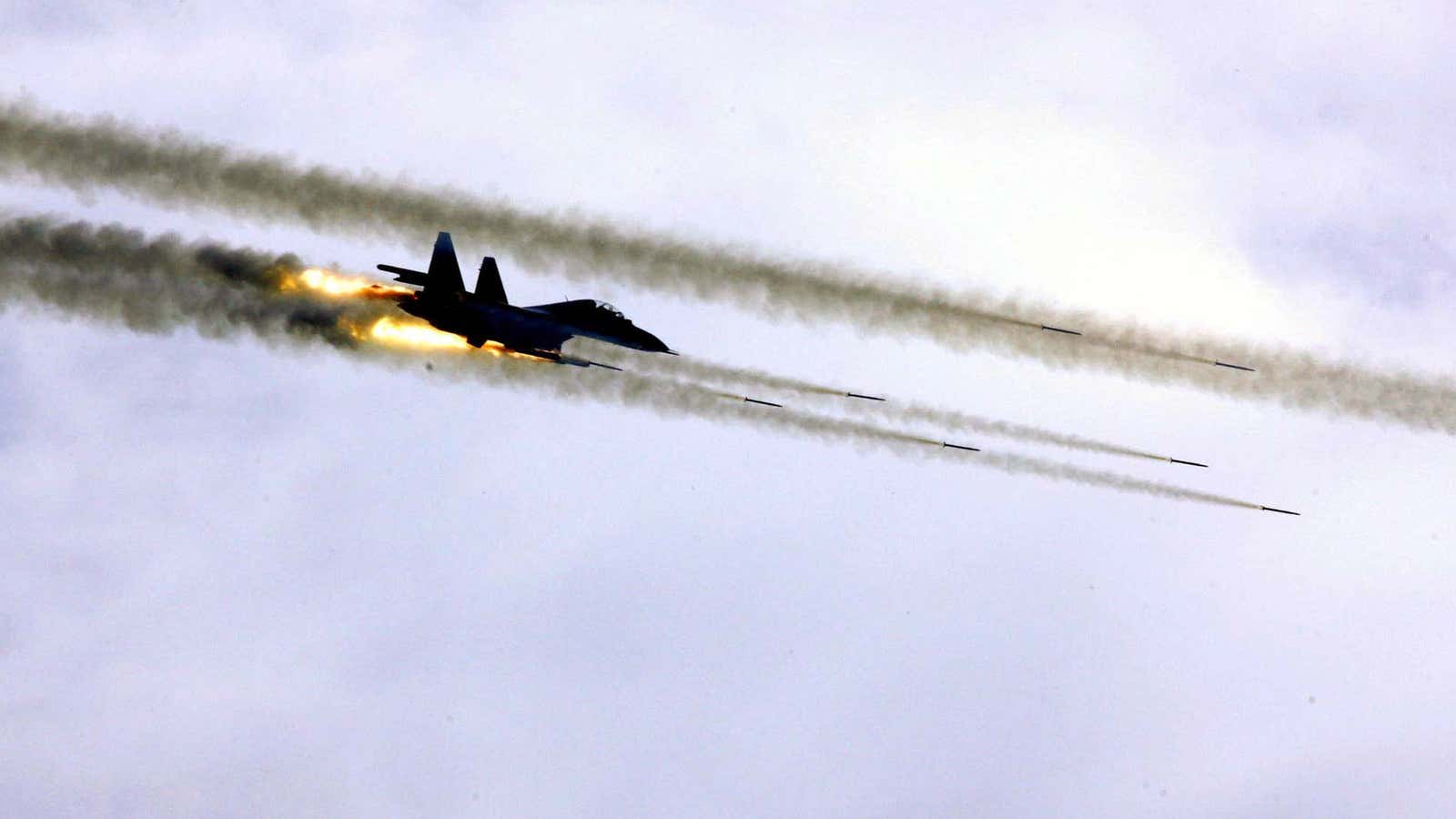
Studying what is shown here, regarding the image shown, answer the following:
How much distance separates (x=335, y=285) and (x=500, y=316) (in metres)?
5.71

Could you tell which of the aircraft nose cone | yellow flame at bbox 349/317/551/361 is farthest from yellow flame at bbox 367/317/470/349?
the aircraft nose cone

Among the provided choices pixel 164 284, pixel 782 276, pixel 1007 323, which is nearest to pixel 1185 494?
pixel 1007 323

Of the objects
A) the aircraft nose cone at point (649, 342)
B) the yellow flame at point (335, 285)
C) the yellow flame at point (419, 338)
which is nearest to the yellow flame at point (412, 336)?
the yellow flame at point (419, 338)

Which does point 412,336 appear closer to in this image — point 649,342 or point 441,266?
point 441,266

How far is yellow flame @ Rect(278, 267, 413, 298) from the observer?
259 feet

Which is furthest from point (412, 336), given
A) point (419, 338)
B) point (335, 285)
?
point (335, 285)

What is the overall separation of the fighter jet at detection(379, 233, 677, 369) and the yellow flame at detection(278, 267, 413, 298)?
739 millimetres

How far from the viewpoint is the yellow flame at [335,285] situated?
7900cm

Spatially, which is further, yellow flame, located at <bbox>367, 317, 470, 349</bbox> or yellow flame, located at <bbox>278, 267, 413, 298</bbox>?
yellow flame, located at <bbox>367, 317, 470, 349</bbox>

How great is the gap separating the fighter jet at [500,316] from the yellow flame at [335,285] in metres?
0.74

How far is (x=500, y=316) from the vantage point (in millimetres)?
81625

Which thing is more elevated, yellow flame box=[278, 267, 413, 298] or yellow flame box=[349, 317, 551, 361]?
yellow flame box=[278, 267, 413, 298]

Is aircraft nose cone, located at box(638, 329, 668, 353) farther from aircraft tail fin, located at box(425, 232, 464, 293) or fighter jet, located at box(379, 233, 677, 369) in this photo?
aircraft tail fin, located at box(425, 232, 464, 293)

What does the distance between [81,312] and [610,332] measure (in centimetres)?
1815
